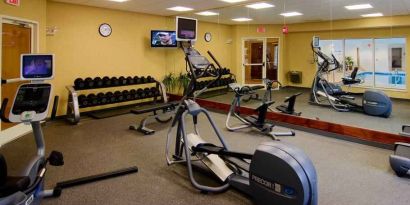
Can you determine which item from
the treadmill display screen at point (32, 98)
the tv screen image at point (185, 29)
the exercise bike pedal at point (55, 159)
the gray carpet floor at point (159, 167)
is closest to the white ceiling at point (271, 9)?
the gray carpet floor at point (159, 167)

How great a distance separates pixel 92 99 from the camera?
20.6 ft

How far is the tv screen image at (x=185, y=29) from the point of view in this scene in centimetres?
372

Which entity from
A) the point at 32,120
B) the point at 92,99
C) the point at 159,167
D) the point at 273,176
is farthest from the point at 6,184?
the point at 92,99

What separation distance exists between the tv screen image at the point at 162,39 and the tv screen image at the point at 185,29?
3974 mm

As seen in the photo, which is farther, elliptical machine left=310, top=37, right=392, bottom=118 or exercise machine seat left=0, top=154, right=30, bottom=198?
elliptical machine left=310, top=37, right=392, bottom=118

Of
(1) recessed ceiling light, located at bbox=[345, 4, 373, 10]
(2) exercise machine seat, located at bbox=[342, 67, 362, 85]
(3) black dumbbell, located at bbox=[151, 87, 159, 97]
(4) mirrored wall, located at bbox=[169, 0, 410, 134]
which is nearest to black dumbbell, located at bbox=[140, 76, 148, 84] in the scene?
(3) black dumbbell, located at bbox=[151, 87, 159, 97]

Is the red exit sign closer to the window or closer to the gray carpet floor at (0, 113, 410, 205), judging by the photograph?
the gray carpet floor at (0, 113, 410, 205)

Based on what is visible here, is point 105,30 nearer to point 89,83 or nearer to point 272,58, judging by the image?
point 89,83

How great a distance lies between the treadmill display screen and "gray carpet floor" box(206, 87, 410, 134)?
423 cm

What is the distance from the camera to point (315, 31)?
206 inches

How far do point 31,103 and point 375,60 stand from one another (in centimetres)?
469

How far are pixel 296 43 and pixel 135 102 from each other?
439 centimetres

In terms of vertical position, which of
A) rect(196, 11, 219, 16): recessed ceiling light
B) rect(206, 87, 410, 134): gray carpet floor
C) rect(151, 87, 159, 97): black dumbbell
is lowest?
rect(206, 87, 410, 134): gray carpet floor

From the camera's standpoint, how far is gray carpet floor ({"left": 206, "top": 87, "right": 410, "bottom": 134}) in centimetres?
441
